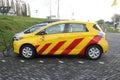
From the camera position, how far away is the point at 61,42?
13.4m

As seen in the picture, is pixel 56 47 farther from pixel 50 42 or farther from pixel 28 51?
pixel 28 51

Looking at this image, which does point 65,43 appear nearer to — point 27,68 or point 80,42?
point 80,42

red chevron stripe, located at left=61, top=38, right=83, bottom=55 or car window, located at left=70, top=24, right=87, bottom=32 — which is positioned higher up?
car window, located at left=70, top=24, right=87, bottom=32

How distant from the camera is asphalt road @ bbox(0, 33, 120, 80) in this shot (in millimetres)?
9977

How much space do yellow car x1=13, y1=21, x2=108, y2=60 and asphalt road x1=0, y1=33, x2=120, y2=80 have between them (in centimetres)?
32

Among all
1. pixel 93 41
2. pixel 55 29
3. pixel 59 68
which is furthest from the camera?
pixel 55 29

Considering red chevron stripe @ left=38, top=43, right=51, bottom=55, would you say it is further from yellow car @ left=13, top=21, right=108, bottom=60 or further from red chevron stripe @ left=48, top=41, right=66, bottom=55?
red chevron stripe @ left=48, top=41, right=66, bottom=55


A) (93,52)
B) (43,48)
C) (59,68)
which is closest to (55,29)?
(43,48)

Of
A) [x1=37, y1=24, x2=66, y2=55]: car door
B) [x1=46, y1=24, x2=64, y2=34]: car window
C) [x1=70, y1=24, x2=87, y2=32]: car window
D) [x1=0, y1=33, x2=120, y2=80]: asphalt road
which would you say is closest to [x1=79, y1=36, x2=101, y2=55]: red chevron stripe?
[x1=0, y1=33, x2=120, y2=80]: asphalt road

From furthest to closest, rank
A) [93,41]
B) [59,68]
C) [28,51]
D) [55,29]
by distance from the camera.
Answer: [55,29], [28,51], [93,41], [59,68]

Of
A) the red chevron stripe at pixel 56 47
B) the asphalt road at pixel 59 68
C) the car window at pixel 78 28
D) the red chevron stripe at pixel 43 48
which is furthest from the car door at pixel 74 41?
the red chevron stripe at pixel 43 48

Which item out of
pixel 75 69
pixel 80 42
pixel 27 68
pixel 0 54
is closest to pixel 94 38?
pixel 80 42

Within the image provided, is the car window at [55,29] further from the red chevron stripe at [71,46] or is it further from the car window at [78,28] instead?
the red chevron stripe at [71,46]

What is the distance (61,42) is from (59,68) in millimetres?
2195
